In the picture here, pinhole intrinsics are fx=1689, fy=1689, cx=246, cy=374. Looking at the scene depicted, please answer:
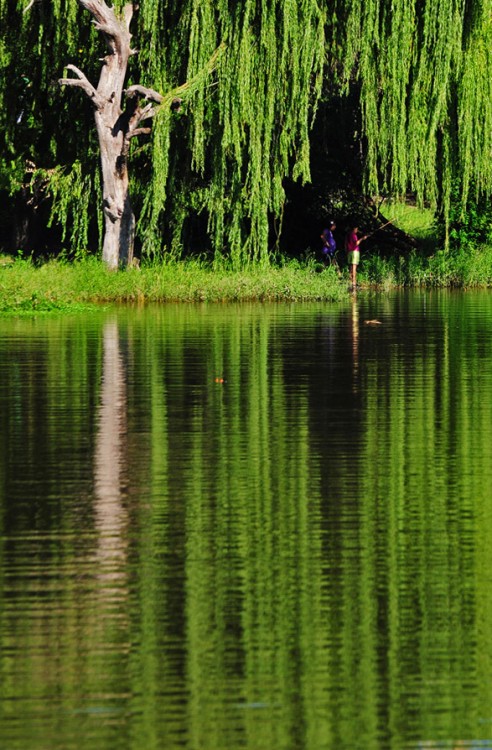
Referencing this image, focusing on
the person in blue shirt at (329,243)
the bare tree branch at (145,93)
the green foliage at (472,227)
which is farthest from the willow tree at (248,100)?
the green foliage at (472,227)

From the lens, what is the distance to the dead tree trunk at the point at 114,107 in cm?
3522

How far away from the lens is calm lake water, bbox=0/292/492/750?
6129 mm

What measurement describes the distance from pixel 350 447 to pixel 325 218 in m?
32.2

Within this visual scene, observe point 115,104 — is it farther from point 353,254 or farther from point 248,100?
point 353,254

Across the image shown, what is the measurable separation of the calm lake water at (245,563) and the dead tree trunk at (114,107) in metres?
17.7

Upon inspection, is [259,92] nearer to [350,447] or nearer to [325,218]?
[325,218]

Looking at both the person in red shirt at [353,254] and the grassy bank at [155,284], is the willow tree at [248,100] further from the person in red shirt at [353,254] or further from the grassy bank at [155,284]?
the person in red shirt at [353,254]

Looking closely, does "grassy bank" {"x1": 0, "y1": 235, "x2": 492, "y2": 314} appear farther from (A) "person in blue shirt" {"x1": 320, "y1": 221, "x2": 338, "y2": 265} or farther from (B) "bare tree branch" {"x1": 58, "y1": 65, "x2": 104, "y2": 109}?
(B) "bare tree branch" {"x1": 58, "y1": 65, "x2": 104, "y2": 109}

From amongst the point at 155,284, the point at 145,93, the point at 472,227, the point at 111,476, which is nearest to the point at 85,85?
the point at 145,93

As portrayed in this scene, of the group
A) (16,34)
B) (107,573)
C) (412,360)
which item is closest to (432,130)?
(16,34)

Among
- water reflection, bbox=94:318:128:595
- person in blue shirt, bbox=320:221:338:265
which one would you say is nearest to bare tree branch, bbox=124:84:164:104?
person in blue shirt, bbox=320:221:338:265

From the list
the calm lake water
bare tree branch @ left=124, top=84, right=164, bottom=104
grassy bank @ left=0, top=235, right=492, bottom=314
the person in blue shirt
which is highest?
bare tree branch @ left=124, top=84, right=164, bottom=104

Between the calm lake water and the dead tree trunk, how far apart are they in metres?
17.7

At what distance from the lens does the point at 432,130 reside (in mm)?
36250
